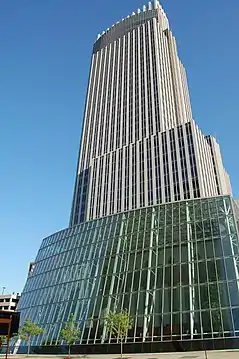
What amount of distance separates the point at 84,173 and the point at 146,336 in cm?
8607

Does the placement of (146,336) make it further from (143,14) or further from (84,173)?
(143,14)

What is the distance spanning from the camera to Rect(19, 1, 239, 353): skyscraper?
37.2 meters

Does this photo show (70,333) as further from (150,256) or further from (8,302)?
(8,302)

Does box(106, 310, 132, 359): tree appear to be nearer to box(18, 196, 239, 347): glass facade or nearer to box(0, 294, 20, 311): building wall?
box(18, 196, 239, 347): glass facade

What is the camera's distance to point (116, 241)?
172ft

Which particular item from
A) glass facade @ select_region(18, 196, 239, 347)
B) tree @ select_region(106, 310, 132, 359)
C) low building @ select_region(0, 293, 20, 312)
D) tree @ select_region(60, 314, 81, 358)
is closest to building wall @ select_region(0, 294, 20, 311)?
low building @ select_region(0, 293, 20, 312)

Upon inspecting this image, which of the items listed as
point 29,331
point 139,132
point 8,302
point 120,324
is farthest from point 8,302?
point 120,324

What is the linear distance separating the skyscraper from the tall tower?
0.44 meters

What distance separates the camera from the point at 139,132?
112312 mm

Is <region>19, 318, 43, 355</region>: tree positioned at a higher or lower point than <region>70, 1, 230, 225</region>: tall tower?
lower

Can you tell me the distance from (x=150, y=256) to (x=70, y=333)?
14017mm

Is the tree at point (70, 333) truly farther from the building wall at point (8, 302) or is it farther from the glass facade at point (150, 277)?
the building wall at point (8, 302)

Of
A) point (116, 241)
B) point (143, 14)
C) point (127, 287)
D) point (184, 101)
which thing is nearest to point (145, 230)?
point (116, 241)

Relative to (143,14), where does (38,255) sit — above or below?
below
